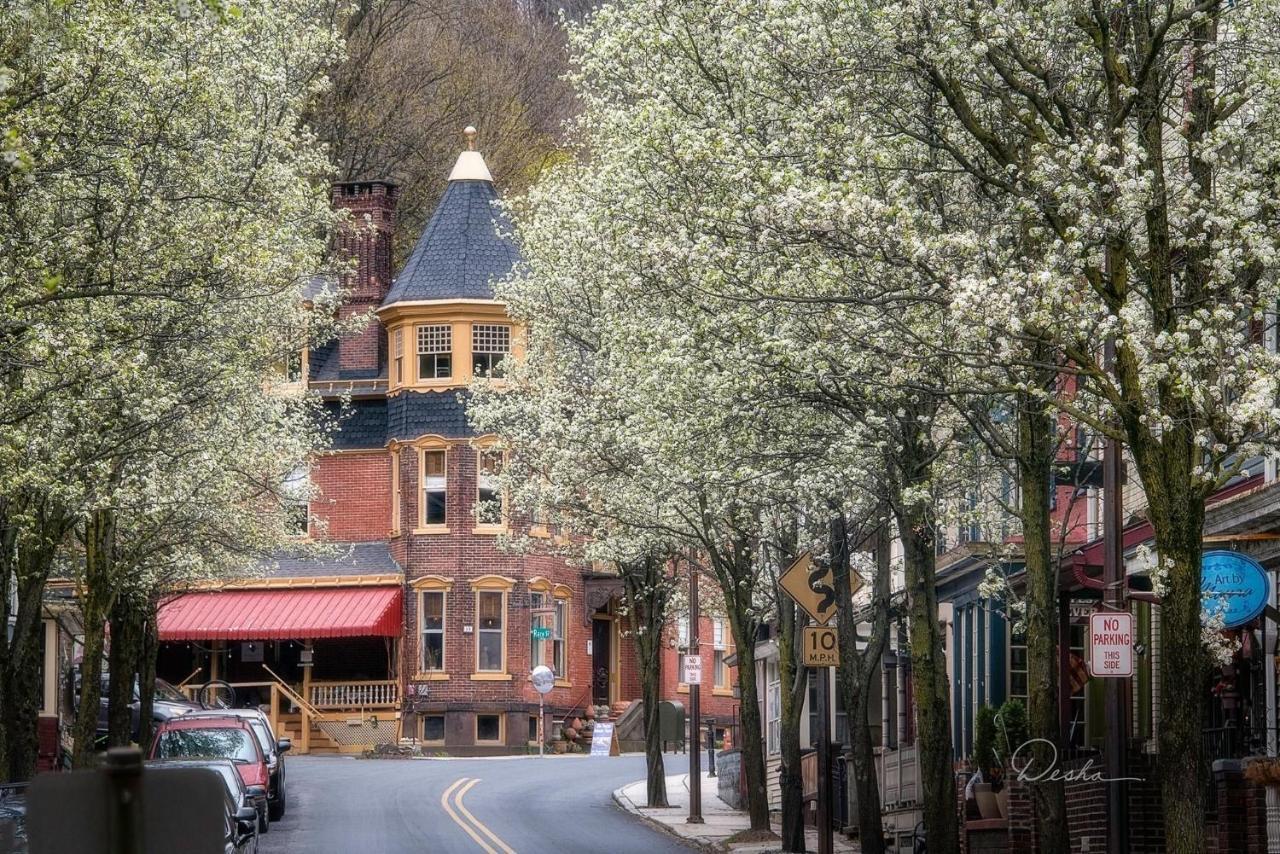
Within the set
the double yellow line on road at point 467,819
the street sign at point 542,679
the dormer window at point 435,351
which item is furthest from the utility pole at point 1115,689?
the dormer window at point 435,351

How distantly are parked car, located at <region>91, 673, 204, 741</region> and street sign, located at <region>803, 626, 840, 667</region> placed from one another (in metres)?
21.8

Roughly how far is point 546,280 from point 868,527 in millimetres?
8897

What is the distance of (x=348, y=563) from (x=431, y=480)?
322cm

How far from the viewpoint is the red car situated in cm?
2888

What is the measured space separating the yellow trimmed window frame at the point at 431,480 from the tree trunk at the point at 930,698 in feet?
112

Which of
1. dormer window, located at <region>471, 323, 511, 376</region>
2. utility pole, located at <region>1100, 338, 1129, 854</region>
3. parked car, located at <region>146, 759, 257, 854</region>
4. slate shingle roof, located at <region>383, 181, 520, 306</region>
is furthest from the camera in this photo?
dormer window, located at <region>471, 323, 511, 376</region>

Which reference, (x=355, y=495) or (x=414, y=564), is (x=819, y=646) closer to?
(x=414, y=564)

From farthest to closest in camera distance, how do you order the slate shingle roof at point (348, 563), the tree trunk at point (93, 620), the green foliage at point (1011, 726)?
the slate shingle roof at point (348, 563), the tree trunk at point (93, 620), the green foliage at point (1011, 726)

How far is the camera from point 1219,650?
15969 millimetres

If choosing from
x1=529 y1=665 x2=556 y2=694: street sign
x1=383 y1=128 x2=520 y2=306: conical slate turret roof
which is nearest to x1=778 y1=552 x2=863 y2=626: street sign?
x1=529 y1=665 x2=556 y2=694: street sign

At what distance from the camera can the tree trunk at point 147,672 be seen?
3766 cm

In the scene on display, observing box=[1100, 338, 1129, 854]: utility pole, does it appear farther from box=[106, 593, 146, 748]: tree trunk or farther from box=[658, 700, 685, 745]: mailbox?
box=[658, 700, 685, 745]: mailbox

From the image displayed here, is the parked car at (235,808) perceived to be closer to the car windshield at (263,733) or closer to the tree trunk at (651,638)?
the car windshield at (263,733)

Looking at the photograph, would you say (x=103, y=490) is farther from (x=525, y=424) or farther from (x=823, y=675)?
(x=525, y=424)
